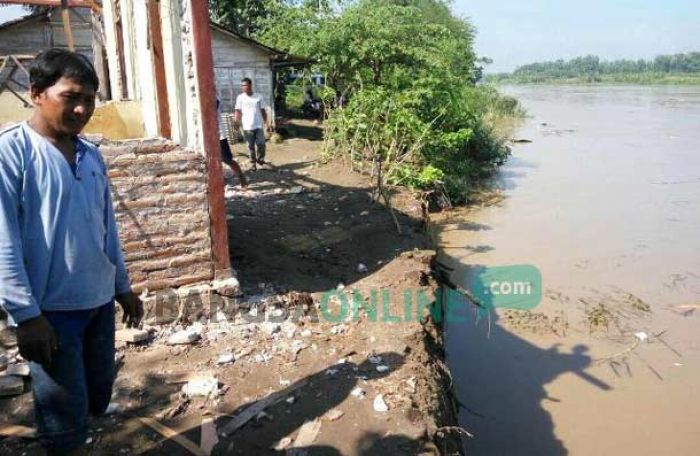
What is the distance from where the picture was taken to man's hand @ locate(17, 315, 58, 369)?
1.87m

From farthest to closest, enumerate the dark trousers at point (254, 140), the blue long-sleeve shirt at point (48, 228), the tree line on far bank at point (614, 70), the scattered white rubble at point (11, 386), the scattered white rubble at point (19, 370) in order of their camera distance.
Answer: the tree line on far bank at point (614, 70) < the dark trousers at point (254, 140) < the scattered white rubble at point (19, 370) < the scattered white rubble at point (11, 386) < the blue long-sleeve shirt at point (48, 228)

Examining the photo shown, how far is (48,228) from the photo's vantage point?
1966 millimetres

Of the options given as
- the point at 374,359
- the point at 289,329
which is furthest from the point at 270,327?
the point at 374,359

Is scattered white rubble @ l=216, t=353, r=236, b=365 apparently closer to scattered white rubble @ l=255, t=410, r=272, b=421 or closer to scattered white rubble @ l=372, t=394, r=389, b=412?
scattered white rubble @ l=255, t=410, r=272, b=421

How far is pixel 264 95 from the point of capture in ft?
49.8

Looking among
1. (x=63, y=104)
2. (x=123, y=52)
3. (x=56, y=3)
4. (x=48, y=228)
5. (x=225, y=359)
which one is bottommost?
(x=225, y=359)

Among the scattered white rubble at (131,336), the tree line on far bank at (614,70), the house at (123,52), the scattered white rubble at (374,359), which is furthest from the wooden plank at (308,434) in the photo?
the tree line on far bank at (614,70)

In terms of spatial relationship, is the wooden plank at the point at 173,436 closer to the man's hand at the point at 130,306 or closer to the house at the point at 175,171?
the man's hand at the point at 130,306

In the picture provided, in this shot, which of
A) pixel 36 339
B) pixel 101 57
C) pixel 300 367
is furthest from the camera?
pixel 101 57

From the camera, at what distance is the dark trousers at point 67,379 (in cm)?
206

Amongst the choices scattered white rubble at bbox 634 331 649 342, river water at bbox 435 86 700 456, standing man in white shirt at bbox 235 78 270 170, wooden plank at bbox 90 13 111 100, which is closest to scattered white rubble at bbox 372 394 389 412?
river water at bbox 435 86 700 456

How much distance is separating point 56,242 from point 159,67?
102 inches

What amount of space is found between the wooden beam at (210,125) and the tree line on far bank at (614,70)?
83217 millimetres

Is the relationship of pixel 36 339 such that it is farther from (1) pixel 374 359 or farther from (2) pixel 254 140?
(2) pixel 254 140
